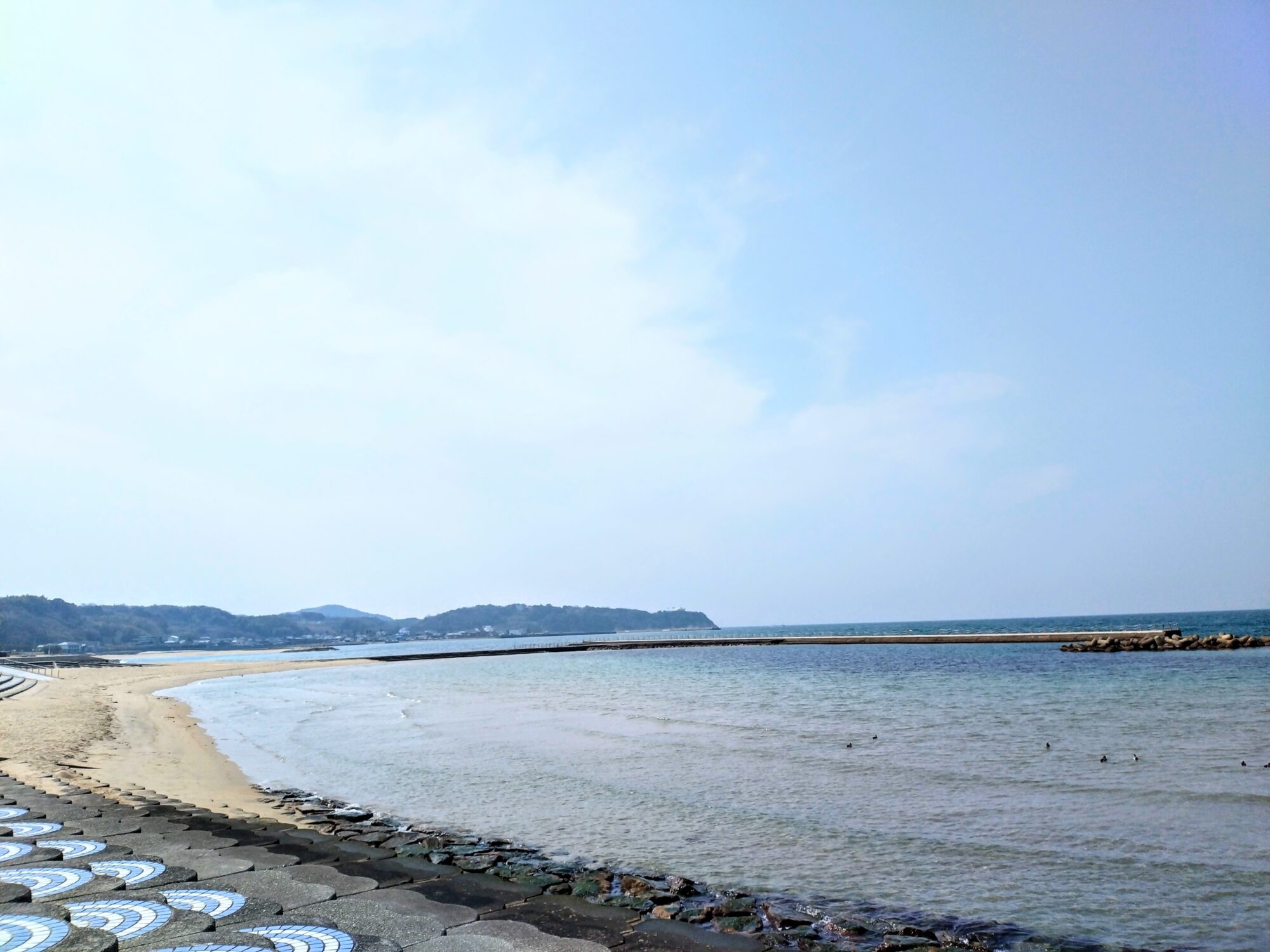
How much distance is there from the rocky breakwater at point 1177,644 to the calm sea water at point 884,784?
24.9 m

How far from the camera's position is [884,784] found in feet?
49.3

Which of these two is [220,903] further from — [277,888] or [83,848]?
[83,848]

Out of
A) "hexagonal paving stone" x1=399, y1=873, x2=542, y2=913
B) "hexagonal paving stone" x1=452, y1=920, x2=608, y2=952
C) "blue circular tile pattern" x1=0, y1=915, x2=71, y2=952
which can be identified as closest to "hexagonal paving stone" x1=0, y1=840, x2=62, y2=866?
"blue circular tile pattern" x1=0, y1=915, x2=71, y2=952

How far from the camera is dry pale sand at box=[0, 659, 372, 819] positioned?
16375 millimetres

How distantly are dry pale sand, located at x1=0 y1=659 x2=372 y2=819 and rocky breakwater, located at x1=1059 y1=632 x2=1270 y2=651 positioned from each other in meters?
62.8

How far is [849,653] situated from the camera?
7656 centimetres

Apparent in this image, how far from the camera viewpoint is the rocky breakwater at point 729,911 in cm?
755

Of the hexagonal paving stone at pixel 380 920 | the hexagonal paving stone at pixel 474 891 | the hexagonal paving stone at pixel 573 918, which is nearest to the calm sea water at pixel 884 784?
the hexagonal paving stone at pixel 474 891

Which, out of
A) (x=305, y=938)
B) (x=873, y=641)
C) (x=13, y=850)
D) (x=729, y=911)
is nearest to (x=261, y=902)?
(x=305, y=938)

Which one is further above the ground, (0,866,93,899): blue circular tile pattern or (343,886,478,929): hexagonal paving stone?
(0,866,93,899): blue circular tile pattern

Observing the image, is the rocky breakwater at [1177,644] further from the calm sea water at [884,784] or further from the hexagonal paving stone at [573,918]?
the hexagonal paving stone at [573,918]

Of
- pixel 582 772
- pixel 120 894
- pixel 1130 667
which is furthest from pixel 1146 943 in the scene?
pixel 1130 667

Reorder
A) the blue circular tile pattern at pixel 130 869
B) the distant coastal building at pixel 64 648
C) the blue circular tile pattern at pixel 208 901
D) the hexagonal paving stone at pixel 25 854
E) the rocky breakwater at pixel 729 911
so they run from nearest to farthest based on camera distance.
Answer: the blue circular tile pattern at pixel 208 901 → the rocky breakwater at pixel 729 911 → the blue circular tile pattern at pixel 130 869 → the hexagonal paving stone at pixel 25 854 → the distant coastal building at pixel 64 648

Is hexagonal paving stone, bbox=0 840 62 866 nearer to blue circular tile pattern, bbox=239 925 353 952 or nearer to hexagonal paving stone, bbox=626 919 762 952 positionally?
blue circular tile pattern, bbox=239 925 353 952
